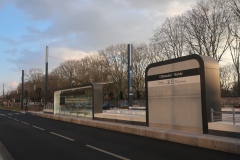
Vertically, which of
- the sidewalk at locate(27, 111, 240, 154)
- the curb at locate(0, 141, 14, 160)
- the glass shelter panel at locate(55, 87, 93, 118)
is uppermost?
the glass shelter panel at locate(55, 87, 93, 118)

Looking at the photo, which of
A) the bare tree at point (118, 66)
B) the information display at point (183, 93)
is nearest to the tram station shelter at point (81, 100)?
the information display at point (183, 93)

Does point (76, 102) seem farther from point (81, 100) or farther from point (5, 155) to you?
point (5, 155)

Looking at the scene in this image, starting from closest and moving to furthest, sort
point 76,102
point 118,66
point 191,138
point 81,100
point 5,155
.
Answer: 1. point 5,155
2. point 191,138
3. point 81,100
4. point 76,102
5. point 118,66

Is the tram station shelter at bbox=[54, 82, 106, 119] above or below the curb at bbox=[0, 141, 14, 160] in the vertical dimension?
above

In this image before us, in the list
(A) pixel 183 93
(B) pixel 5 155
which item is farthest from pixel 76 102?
(B) pixel 5 155

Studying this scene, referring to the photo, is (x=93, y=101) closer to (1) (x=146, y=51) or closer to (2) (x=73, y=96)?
(2) (x=73, y=96)

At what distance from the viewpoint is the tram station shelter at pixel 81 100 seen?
27781 millimetres

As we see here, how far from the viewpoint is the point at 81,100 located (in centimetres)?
3036

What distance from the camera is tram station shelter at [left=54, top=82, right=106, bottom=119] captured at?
2778 cm

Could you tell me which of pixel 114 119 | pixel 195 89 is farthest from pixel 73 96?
pixel 195 89

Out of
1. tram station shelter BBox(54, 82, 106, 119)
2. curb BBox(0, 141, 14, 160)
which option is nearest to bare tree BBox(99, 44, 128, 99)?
tram station shelter BBox(54, 82, 106, 119)

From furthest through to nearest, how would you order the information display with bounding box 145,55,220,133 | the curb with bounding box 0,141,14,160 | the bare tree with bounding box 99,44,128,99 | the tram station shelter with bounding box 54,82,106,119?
the bare tree with bounding box 99,44,128,99 → the tram station shelter with bounding box 54,82,106,119 → the information display with bounding box 145,55,220,133 → the curb with bounding box 0,141,14,160

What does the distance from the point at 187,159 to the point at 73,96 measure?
77.4ft

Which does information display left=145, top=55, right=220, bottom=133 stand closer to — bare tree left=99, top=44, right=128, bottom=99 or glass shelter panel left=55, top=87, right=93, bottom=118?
glass shelter panel left=55, top=87, right=93, bottom=118
